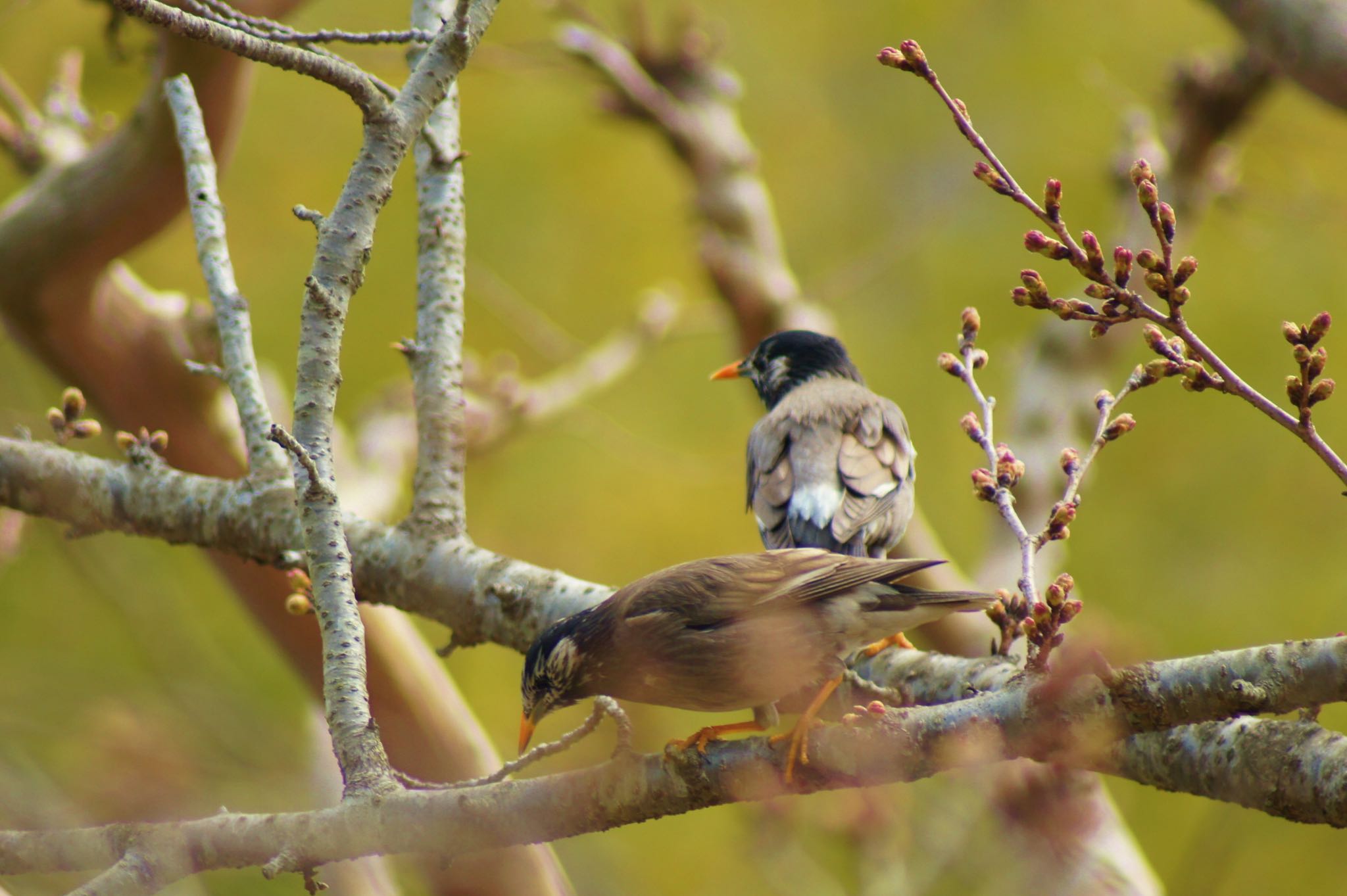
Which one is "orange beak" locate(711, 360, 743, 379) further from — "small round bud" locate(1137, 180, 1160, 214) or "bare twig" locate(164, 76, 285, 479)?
"small round bud" locate(1137, 180, 1160, 214)

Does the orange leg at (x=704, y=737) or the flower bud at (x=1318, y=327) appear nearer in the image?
the flower bud at (x=1318, y=327)

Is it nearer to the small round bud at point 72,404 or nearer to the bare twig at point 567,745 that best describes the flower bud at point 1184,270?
the bare twig at point 567,745

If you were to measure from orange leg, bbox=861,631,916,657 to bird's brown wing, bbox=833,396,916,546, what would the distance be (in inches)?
11.8

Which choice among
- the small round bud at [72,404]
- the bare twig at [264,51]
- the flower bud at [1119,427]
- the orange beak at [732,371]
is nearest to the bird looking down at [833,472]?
the orange beak at [732,371]

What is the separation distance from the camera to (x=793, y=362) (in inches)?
156

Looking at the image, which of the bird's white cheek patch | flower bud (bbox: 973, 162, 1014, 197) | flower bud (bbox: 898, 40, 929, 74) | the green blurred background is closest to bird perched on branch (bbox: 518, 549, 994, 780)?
the bird's white cheek patch

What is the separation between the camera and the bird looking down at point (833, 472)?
286 centimetres

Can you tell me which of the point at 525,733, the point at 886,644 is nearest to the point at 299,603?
the point at 525,733

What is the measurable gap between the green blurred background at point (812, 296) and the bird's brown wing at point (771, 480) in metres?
2.54

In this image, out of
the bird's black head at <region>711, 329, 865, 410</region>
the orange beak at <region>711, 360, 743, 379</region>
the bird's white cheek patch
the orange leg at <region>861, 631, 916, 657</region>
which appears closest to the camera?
→ the orange leg at <region>861, 631, 916, 657</region>

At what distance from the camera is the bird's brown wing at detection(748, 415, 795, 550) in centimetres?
294

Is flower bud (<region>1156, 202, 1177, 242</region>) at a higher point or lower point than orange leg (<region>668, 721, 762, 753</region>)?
higher

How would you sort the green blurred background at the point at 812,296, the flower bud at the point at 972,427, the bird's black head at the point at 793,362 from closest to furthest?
the flower bud at the point at 972,427, the bird's black head at the point at 793,362, the green blurred background at the point at 812,296

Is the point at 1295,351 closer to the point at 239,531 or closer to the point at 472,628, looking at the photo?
the point at 472,628
